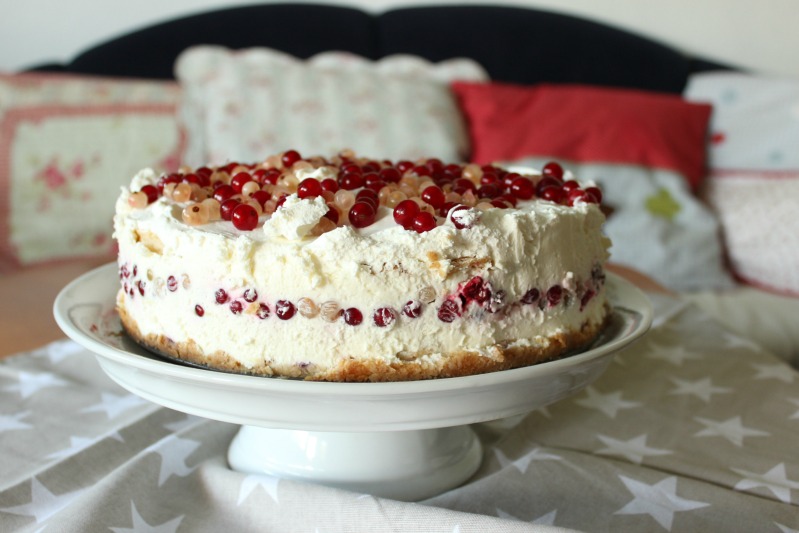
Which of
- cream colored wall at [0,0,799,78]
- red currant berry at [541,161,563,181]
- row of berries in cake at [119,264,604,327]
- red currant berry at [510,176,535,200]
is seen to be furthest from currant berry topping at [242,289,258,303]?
cream colored wall at [0,0,799,78]

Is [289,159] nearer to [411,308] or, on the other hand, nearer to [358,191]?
[358,191]

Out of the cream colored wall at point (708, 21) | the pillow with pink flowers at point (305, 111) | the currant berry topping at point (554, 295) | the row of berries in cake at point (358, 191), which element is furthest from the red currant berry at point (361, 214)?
the cream colored wall at point (708, 21)

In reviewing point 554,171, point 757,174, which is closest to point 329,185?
point 554,171

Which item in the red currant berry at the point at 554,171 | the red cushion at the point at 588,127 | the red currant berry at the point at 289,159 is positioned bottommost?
the red cushion at the point at 588,127

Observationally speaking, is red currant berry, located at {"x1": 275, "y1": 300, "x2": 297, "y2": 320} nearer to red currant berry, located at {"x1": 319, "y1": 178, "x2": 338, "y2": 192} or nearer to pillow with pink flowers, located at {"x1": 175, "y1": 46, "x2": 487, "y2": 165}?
red currant berry, located at {"x1": 319, "y1": 178, "x2": 338, "y2": 192}

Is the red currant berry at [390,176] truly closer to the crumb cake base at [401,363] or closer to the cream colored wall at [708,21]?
the crumb cake base at [401,363]

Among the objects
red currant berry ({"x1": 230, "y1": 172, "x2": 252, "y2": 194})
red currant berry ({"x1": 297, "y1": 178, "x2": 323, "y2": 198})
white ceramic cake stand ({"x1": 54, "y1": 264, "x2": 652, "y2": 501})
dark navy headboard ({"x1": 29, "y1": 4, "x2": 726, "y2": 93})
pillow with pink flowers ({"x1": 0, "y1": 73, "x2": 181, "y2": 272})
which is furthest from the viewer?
dark navy headboard ({"x1": 29, "y1": 4, "x2": 726, "y2": 93})
